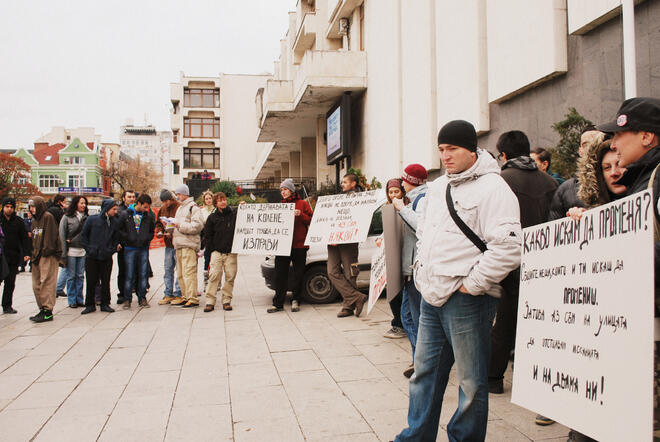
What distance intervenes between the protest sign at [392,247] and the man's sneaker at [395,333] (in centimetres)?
171

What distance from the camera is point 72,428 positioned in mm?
4066

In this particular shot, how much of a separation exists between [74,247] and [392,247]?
271 inches

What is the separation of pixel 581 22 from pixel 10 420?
7951 mm

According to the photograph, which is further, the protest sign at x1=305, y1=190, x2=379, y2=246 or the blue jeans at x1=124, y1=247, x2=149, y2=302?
the blue jeans at x1=124, y1=247, x2=149, y2=302

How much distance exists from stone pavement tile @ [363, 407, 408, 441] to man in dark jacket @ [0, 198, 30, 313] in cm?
750

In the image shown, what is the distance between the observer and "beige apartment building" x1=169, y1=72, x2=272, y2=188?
211 ft

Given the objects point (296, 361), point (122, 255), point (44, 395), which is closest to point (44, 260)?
point (122, 255)

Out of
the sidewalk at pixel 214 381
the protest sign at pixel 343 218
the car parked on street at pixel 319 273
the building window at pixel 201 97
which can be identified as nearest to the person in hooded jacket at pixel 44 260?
the sidewalk at pixel 214 381

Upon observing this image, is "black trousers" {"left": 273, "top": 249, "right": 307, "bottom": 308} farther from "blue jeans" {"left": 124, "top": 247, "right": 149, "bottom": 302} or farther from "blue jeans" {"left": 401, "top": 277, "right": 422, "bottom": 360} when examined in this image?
"blue jeans" {"left": 401, "top": 277, "right": 422, "bottom": 360}

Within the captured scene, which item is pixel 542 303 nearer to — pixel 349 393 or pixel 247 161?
pixel 349 393

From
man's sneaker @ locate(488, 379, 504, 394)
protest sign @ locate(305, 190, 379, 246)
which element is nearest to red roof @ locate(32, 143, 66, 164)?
protest sign @ locate(305, 190, 379, 246)

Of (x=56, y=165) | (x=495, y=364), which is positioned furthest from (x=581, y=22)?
(x=56, y=165)

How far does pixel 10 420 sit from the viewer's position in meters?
4.29

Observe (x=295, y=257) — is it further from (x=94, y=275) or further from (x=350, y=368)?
(x=350, y=368)
